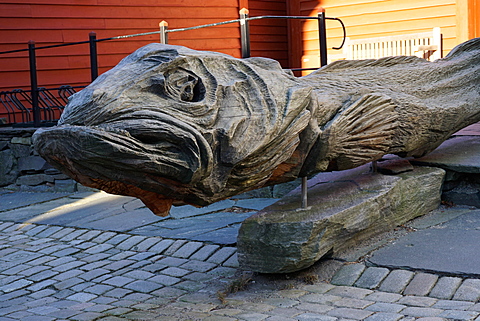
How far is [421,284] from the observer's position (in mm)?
3119

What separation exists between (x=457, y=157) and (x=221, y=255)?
2.08 m

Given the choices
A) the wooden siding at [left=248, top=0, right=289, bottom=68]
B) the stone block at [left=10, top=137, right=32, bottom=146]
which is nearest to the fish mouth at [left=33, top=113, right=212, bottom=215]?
the stone block at [left=10, top=137, right=32, bottom=146]

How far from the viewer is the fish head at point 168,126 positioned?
8.54 feet

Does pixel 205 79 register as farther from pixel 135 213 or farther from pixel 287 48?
pixel 287 48

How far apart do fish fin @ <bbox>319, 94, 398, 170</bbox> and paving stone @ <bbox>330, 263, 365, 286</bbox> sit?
0.64 m

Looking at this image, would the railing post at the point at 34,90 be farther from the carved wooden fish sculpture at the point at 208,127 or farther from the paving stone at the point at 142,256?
the carved wooden fish sculpture at the point at 208,127

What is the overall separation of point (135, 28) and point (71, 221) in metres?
5.03

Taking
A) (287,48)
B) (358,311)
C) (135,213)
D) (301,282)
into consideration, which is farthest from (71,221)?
(287,48)

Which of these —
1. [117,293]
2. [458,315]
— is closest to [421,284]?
[458,315]

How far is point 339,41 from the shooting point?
11.5 m

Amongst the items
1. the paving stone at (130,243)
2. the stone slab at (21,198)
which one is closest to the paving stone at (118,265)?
the paving stone at (130,243)

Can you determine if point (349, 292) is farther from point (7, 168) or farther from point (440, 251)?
point (7, 168)

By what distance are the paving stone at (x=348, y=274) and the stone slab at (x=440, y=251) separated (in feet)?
0.34

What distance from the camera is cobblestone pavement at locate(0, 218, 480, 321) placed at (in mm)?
2943
